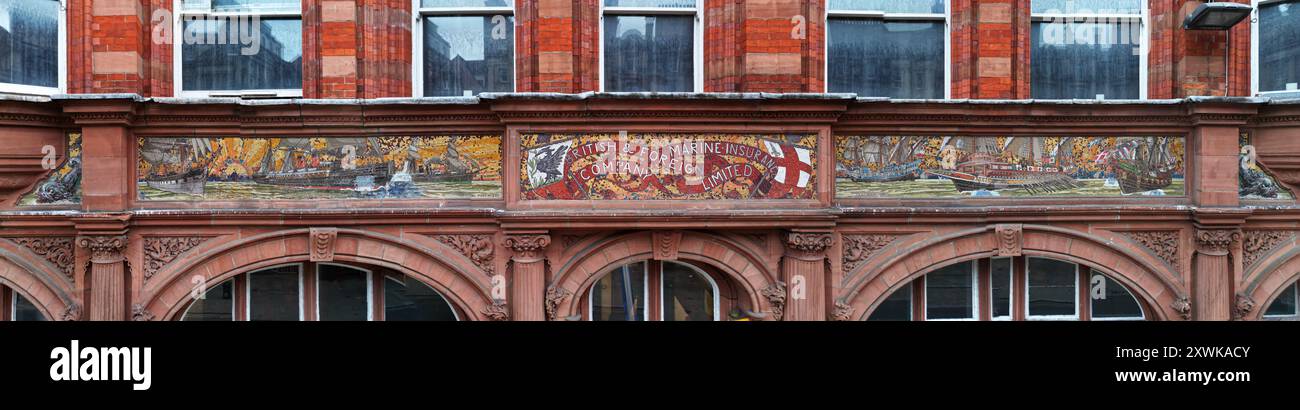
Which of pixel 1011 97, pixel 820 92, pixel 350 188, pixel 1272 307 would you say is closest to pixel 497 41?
pixel 350 188

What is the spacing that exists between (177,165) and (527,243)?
3619 millimetres

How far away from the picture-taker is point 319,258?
695cm

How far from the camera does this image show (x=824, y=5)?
7.48 metres

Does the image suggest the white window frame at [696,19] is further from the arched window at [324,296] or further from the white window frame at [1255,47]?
the white window frame at [1255,47]

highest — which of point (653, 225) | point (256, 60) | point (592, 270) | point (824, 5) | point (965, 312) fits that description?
point (824, 5)

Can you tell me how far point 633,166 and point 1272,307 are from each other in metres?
7.35

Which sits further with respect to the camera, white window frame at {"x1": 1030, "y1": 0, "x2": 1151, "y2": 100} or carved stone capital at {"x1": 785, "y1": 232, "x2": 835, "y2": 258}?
white window frame at {"x1": 1030, "y1": 0, "x2": 1151, "y2": 100}

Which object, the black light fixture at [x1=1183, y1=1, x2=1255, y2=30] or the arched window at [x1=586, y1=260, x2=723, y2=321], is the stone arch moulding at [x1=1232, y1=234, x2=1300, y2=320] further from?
the arched window at [x1=586, y1=260, x2=723, y2=321]

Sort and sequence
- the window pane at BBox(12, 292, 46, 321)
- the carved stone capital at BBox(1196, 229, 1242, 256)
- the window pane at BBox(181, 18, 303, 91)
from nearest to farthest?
1. the carved stone capital at BBox(1196, 229, 1242, 256)
2. the window pane at BBox(12, 292, 46, 321)
3. the window pane at BBox(181, 18, 303, 91)

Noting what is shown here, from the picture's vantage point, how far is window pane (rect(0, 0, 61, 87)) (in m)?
7.05

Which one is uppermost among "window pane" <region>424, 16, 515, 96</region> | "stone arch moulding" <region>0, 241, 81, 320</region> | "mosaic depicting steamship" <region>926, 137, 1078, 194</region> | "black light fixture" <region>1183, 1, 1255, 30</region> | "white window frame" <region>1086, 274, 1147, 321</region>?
"black light fixture" <region>1183, 1, 1255, 30</region>

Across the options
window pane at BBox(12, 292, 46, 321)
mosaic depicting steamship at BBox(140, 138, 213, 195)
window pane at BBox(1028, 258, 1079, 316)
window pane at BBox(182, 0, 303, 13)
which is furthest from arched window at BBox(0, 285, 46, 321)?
window pane at BBox(1028, 258, 1079, 316)

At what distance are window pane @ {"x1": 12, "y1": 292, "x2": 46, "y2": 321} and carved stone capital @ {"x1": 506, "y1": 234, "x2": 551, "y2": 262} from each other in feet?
16.7

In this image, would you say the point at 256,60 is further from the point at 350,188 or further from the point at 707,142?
the point at 707,142
